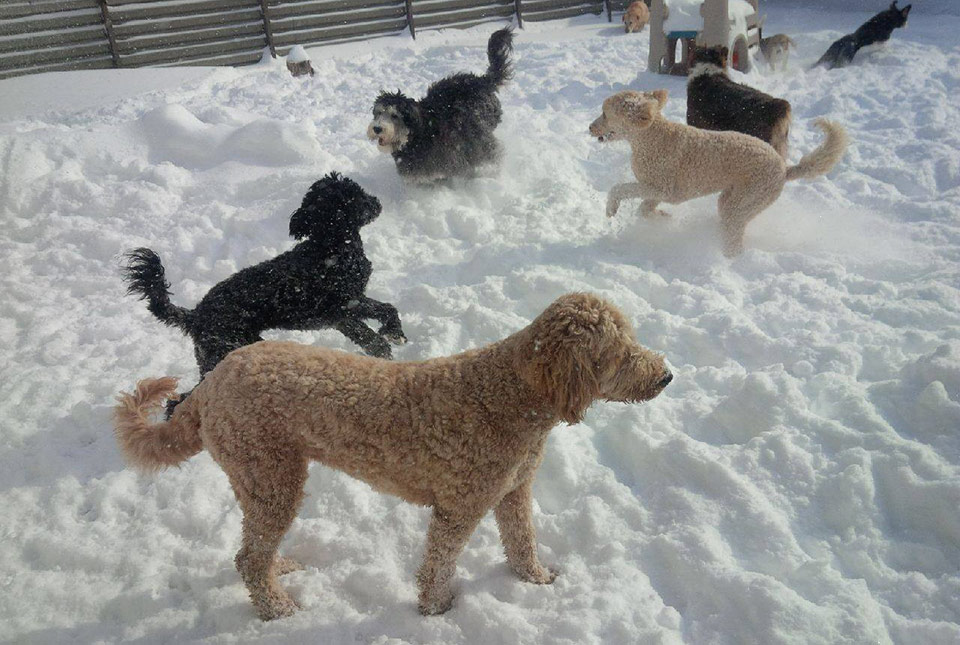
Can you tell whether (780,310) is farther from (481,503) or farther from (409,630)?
(409,630)

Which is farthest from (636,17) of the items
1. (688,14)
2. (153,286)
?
(153,286)

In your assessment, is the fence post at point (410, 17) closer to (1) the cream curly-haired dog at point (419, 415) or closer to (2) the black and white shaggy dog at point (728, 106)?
(2) the black and white shaggy dog at point (728, 106)

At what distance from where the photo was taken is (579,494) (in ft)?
10.2

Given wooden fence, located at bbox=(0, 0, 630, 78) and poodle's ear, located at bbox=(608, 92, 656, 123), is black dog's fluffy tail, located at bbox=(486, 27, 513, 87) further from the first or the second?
wooden fence, located at bbox=(0, 0, 630, 78)

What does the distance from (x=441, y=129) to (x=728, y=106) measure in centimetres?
280

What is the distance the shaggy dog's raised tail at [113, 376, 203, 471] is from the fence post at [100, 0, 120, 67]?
11.3 m

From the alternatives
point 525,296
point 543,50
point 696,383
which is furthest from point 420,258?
point 543,50

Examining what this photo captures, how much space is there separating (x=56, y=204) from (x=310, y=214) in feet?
10.4

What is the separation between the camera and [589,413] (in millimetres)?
3578

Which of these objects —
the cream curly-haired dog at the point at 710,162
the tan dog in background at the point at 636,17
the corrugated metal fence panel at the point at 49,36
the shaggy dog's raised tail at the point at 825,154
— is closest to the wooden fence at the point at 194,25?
the corrugated metal fence panel at the point at 49,36

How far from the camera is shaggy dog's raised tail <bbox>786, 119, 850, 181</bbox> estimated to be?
4918 mm

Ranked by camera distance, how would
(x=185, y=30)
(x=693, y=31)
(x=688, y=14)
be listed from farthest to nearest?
(x=185, y=30), (x=688, y=14), (x=693, y=31)

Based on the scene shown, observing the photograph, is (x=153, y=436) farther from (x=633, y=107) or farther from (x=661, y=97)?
(x=661, y=97)

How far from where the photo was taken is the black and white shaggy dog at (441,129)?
6.05 meters
